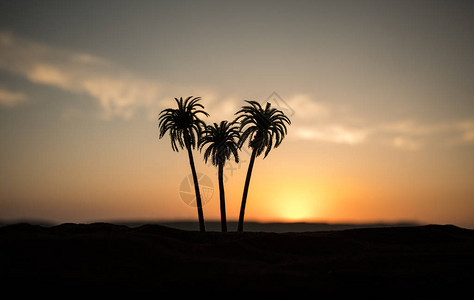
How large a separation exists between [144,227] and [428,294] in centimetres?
1506

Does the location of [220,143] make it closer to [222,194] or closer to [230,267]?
[222,194]

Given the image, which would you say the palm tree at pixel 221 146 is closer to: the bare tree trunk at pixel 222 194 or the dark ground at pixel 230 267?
the bare tree trunk at pixel 222 194

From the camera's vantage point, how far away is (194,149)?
37.7m

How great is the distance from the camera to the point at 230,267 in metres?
12.2

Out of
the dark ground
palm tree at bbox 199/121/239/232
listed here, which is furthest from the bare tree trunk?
the dark ground

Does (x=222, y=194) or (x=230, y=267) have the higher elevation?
(x=222, y=194)

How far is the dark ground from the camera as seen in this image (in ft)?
34.3

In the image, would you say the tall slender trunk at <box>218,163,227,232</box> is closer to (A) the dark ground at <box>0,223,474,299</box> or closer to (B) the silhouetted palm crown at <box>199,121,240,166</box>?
(B) the silhouetted palm crown at <box>199,121,240,166</box>

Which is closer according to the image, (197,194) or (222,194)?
(197,194)

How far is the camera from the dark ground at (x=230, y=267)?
1045 centimetres

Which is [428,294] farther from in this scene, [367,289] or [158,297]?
[158,297]

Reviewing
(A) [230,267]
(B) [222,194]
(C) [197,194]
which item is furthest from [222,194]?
(A) [230,267]

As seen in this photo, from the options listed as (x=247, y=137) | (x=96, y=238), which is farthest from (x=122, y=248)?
(x=247, y=137)

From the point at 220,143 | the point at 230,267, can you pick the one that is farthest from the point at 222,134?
the point at 230,267
